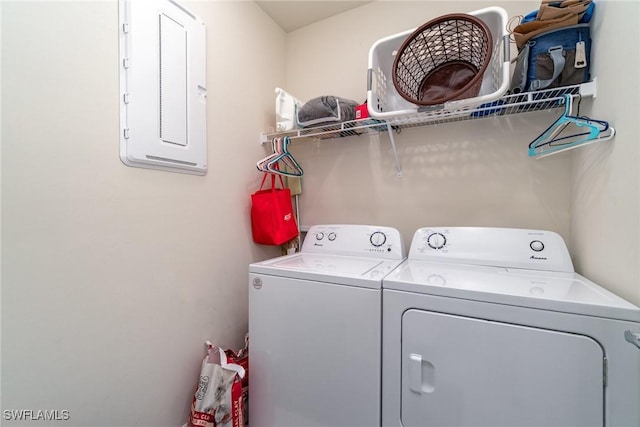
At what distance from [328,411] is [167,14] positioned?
→ 1.90 meters

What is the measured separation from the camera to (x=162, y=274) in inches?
47.1

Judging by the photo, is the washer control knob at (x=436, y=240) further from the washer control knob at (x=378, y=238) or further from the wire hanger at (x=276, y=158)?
the wire hanger at (x=276, y=158)

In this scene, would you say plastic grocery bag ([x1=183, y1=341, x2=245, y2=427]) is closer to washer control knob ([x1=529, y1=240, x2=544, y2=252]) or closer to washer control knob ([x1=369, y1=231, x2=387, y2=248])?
washer control knob ([x1=369, y1=231, x2=387, y2=248])

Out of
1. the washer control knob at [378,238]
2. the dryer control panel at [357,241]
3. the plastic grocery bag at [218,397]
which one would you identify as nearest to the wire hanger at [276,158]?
the dryer control panel at [357,241]

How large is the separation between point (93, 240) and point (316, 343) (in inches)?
37.6

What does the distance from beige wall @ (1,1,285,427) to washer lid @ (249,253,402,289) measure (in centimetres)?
40

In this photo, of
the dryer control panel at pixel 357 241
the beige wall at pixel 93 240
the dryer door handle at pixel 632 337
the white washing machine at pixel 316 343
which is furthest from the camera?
the dryer control panel at pixel 357 241

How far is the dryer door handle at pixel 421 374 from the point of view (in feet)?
2.99

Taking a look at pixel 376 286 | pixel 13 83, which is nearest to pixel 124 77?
pixel 13 83

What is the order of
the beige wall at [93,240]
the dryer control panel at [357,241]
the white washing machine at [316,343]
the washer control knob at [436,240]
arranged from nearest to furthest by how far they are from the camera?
the beige wall at [93,240] < the white washing machine at [316,343] < the washer control knob at [436,240] < the dryer control panel at [357,241]

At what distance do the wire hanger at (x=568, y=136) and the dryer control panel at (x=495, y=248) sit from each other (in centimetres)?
39

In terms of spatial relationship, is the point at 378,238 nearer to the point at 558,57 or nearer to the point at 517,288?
the point at 517,288

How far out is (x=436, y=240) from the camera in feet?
4.47

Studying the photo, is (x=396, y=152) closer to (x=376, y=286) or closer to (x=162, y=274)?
(x=376, y=286)
